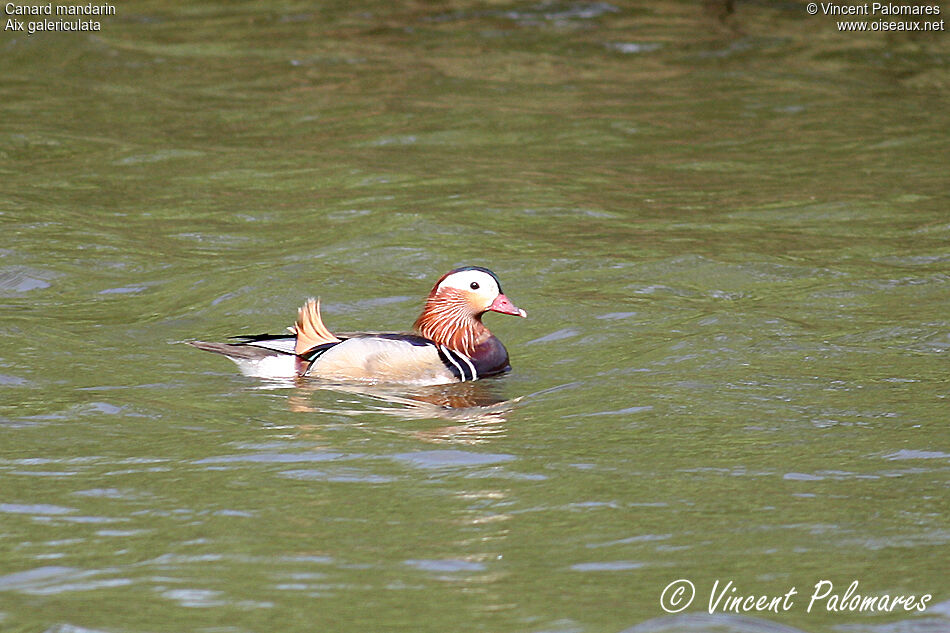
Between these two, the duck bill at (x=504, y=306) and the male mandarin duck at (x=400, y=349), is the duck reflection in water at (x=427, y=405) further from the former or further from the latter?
the duck bill at (x=504, y=306)

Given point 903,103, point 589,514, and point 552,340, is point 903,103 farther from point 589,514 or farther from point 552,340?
point 589,514

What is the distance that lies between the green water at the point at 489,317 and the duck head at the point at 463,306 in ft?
1.49

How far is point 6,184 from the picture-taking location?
15.9 m

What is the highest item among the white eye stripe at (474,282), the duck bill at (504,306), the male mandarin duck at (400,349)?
the white eye stripe at (474,282)

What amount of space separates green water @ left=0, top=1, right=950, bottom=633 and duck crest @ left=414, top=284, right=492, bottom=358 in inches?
16.1

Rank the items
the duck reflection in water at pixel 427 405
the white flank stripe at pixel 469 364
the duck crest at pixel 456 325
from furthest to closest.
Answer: the duck crest at pixel 456 325 → the white flank stripe at pixel 469 364 → the duck reflection in water at pixel 427 405

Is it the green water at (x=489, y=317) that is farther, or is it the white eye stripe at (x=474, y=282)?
the white eye stripe at (x=474, y=282)

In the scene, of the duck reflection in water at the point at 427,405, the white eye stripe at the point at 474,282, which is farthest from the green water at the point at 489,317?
the white eye stripe at the point at 474,282

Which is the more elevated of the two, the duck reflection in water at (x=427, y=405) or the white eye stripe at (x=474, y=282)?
the white eye stripe at (x=474, y=282)

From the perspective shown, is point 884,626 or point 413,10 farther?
point 413,10

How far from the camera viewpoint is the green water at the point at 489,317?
20.9 feet

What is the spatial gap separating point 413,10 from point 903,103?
8.44 m

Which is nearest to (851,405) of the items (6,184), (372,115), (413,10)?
(6,184)

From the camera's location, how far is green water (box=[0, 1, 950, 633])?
6.38 meters
